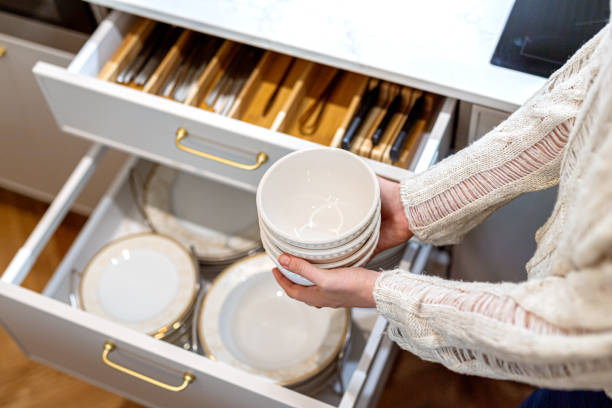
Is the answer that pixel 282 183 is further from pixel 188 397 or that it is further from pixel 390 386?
pixel 390 386

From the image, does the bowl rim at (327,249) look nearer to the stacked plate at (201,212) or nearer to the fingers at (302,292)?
the fingers at (302,292)

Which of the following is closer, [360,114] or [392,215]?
[392,215]

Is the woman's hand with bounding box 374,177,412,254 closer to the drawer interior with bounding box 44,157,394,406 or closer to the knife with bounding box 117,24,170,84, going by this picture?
the drawer interior with bounding box 44,157,394,406

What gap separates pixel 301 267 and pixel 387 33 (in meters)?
0.41

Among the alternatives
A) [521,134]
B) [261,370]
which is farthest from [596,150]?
[261,370]

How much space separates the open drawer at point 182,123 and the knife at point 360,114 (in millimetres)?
14

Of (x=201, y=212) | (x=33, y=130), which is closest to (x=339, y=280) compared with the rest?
(x=201, y=212)

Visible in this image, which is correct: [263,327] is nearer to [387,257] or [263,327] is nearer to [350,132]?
[387,257]

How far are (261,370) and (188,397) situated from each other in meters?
0.13

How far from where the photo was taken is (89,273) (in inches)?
45.6

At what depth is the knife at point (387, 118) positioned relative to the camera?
3.01ft

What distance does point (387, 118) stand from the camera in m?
0.95

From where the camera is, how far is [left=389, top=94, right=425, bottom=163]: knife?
894 mm

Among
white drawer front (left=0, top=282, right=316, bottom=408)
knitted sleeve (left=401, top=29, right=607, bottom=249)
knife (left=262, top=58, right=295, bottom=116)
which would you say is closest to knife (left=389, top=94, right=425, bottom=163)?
knitted sleeve (left=401, top=29, right=607, bottom=249)
